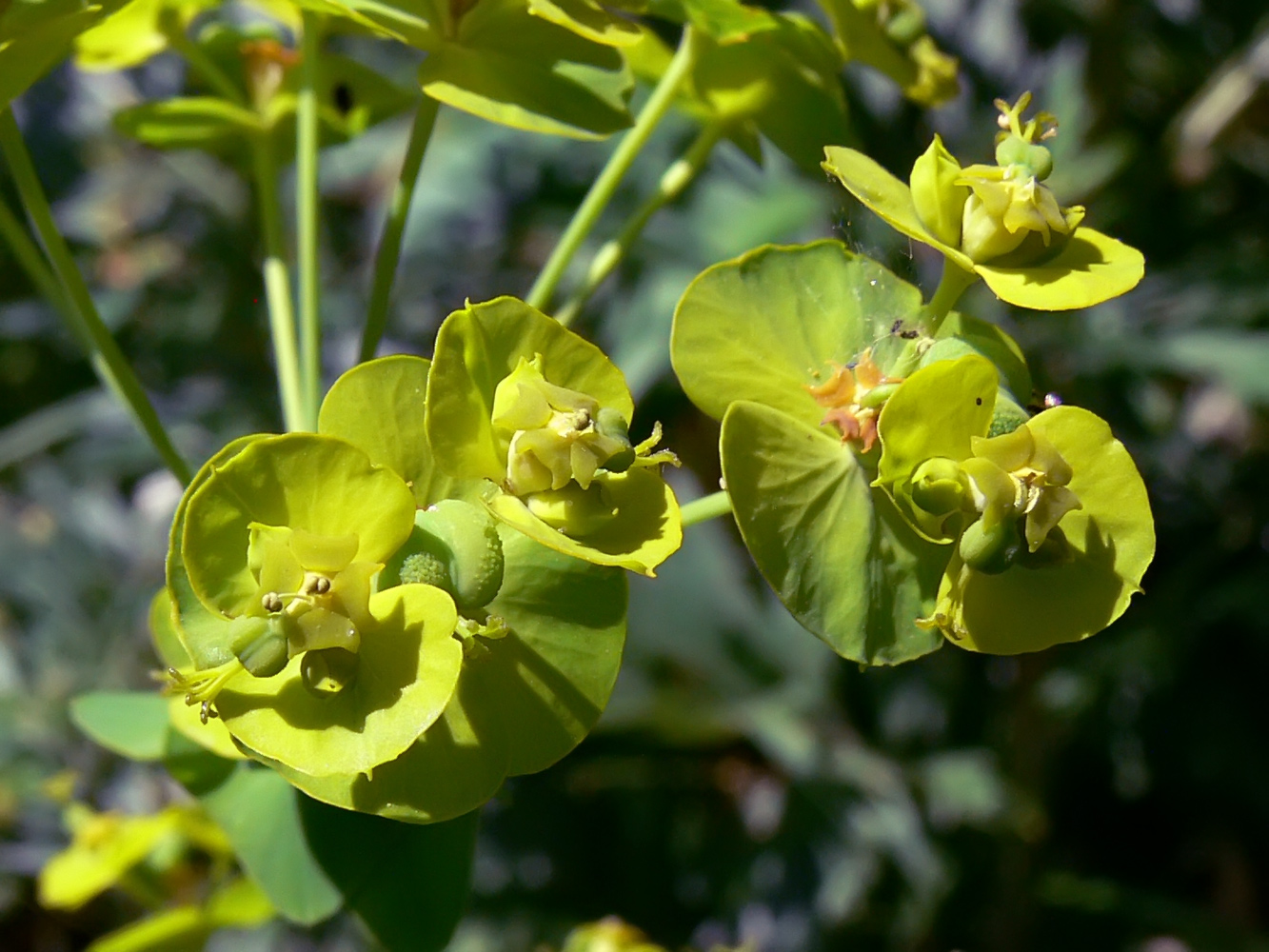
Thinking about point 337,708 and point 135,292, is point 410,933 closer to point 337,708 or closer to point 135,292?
point 337,708

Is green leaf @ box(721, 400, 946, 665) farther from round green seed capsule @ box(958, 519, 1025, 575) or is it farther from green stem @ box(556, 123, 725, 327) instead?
green stem @ box(556, 123, 725, 327)

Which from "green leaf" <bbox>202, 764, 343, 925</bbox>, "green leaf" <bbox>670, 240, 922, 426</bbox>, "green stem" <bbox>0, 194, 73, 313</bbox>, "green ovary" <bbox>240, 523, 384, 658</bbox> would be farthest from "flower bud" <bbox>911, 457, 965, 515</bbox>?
"green stem" <bbox>0, 194, 73, 313</bbox>

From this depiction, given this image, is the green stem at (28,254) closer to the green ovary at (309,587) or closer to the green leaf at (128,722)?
the green leaf at (128,722)

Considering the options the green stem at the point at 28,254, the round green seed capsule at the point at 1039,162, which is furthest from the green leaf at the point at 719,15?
the green stem at the point at 28,254

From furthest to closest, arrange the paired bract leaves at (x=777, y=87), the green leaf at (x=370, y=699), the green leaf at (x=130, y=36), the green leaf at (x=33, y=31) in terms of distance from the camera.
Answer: the green leaf at (x=130, y=36) → the paired bract leaves at (x=777, y=87) → the green leaf at (x=33, y=31) → the green leaf at (x=370, y=699)

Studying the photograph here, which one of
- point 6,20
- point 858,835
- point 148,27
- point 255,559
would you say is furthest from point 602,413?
point 858,835

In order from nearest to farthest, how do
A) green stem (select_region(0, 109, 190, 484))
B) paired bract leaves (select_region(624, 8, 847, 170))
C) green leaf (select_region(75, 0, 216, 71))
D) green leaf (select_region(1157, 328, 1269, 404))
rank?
green stem (select_region(0, 109, 190, 484)) < paired bract leaves (select_region(624, 8, 847, 170)) < green leaf (select_region(75, 0, 216, 71)) < green leaf (select_region(1157, 328, 1269, 404))
